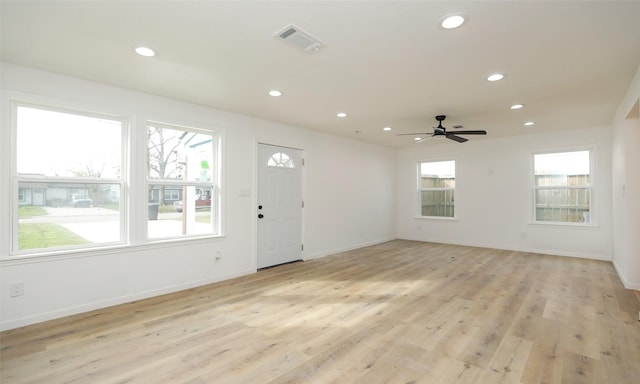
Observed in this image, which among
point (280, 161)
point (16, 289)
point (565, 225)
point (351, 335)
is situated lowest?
point (351, 335)

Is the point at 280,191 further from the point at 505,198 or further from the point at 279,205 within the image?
the point at 505,198

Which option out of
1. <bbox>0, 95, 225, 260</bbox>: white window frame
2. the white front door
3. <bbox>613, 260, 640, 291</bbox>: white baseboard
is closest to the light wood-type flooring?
<bbox>613, 260, 640, 291</bbox>: white baseboard

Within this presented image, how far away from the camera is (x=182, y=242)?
405 cm

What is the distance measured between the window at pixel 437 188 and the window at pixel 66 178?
6.76 metres

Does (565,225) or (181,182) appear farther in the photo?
(565,225)

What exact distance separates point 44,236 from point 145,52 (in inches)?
86.8

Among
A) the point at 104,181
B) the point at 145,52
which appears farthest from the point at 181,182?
the point at 145,52

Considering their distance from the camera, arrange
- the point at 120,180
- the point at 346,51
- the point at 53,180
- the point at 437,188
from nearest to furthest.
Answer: the point at 346,51
the point at 53,180
the point at 120,180
the point at 437,188

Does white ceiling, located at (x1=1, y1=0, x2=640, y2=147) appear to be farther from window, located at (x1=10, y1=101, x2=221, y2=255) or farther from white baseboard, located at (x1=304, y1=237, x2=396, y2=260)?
white baseboard, located at (x1=304, y1=237, x2=396, y2=260)

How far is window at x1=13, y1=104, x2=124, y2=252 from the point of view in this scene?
3.03 metres

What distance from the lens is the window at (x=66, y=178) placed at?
9.95 feet

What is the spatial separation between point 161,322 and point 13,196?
73.5 inches

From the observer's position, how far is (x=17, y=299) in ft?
9.48

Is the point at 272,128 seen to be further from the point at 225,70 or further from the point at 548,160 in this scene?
the point at 548,160
